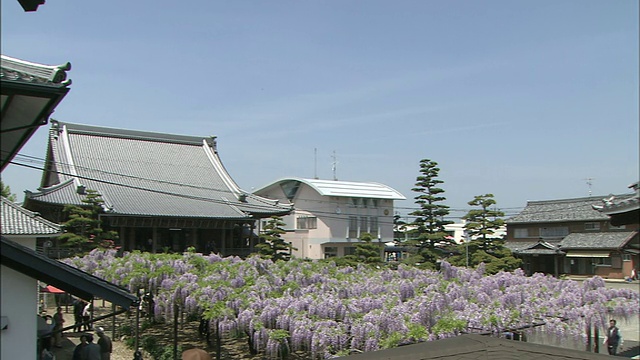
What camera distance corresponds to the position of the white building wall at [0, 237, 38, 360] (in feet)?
13.0

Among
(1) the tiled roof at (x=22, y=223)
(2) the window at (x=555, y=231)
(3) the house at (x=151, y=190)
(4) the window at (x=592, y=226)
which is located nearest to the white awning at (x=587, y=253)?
(4) the window at (x=592, y=226)

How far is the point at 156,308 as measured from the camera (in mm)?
13023

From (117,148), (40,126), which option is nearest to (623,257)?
(117,148)

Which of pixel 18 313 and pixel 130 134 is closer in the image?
pixel 18 313

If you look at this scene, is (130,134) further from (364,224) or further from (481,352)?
(481,352)

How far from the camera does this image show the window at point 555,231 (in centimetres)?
3450

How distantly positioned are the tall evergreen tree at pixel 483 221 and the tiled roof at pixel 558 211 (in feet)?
30.9

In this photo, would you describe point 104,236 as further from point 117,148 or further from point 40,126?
point 40,126

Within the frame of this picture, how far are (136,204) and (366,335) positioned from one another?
17.1 metres

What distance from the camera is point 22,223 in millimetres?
14656

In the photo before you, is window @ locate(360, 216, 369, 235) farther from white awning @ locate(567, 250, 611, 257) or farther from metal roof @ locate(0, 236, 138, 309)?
metal roof @ locate(0, 236, 138, 309)

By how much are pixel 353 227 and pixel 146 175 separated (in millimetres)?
13883

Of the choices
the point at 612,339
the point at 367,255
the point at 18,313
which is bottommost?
the point at 612,339

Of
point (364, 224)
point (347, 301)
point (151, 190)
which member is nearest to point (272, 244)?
point (151, 190)
